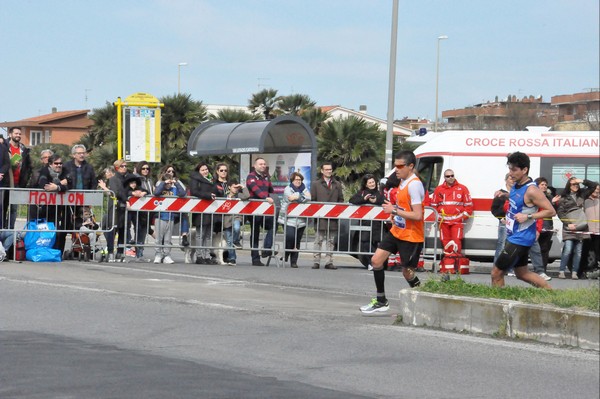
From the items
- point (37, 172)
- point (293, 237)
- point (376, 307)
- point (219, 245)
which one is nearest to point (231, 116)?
point (219, 245)

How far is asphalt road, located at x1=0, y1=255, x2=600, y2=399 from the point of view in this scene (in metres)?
8.26

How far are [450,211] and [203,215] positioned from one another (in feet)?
16.0

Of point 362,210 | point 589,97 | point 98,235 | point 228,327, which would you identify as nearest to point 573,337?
point 228,327

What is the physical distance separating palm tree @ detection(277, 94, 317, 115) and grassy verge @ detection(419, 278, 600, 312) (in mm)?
41160

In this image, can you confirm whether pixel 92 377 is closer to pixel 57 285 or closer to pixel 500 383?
pixel 500 383

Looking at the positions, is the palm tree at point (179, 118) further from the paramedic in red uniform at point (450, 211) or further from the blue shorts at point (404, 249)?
the blue shorts at point (404, 249)

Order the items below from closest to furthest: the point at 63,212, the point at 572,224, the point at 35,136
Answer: the point at 63,212
the point at 572,224
the point at 35,136

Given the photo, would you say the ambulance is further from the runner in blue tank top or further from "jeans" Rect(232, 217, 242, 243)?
the runner in blue tank top

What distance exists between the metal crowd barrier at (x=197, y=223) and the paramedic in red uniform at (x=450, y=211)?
3374 millimetres

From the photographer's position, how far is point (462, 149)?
23.6 meters

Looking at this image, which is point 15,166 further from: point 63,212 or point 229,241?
point 229,241

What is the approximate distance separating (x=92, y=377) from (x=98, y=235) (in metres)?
12.3

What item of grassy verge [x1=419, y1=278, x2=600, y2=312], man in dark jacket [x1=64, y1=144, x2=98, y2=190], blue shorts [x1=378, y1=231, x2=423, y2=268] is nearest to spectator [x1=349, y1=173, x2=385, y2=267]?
man in dark jacket [x1=64, y1=144, x2=98, y2=190]

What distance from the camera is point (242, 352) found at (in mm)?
9891
